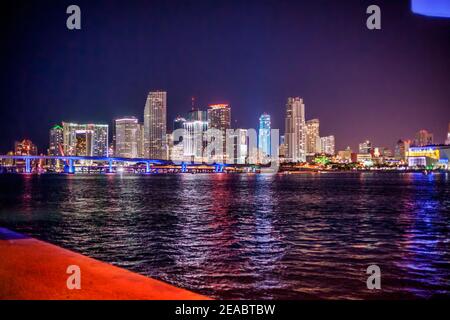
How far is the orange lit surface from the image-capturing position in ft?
20.6

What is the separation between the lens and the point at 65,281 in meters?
6.94

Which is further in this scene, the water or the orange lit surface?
the water

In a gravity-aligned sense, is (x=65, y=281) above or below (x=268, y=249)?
above

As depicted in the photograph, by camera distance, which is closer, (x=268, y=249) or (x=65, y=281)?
(x=65, y=281)

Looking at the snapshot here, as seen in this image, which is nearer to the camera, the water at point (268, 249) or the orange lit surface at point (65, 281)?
the orange lit surface at point (65, 281)

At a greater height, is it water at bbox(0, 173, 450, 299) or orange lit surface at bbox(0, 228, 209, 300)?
orange lit surface at bbox(0, 228, 209, 300)

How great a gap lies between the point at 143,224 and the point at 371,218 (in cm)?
1290

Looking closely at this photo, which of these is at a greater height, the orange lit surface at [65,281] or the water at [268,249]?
the orange lit surface at [65,281]

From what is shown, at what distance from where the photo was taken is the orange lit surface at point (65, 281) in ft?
20.6

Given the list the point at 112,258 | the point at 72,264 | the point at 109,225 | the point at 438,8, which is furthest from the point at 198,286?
the point at 109,225

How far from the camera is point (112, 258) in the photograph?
13.6 metres
